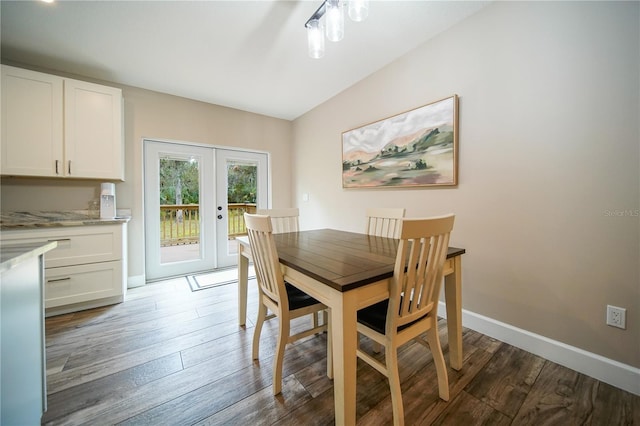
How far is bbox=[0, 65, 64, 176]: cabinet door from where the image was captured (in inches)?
82.7

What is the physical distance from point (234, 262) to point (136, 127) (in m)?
2.20

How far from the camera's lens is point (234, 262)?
3.79 m

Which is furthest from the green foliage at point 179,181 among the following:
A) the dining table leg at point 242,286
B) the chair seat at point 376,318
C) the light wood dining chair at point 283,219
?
Result: the chair seat at point 376,318

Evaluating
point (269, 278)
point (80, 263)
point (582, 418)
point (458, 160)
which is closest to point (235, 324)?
point (269, 278)

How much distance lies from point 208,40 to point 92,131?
60.4 inches

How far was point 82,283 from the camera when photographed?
7.48 feet

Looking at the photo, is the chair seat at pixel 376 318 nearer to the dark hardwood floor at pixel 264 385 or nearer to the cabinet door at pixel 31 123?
the dark hardwood floor at pixel 264 385

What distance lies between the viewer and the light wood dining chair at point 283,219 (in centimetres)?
244

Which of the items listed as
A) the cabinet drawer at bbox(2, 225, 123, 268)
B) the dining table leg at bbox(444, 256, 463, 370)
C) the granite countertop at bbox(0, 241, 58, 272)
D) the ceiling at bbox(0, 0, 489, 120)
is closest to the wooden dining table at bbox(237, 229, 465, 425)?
the dining table leg at bbox(444, 256, 463, 370)

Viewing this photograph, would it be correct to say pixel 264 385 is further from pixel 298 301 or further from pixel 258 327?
pixel 298 301

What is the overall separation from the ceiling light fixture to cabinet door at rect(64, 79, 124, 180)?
2250 millimetres

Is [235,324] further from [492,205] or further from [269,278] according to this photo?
[492,205]

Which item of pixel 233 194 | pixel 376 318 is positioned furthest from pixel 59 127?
pixel 376 318

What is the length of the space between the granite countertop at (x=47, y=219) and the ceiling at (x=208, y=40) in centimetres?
149
